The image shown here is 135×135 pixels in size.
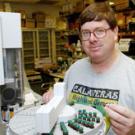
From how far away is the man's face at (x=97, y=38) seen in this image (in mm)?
1115

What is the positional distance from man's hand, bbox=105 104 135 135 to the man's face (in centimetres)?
41

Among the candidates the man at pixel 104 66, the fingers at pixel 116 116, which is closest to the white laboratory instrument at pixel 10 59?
the man at pixel 104 66

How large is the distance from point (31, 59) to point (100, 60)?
4.84 meters

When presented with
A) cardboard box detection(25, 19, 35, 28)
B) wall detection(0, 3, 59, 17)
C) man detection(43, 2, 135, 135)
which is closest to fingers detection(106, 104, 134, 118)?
man detection(43, 2, 135, 135)

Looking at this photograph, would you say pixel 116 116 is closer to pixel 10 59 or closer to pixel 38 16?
pixel 10 59

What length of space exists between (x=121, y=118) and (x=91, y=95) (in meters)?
0.43

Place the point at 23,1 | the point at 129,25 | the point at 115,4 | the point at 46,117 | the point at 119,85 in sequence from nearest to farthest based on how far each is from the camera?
the point at 46,117, the point at 119,85, the point at 129,25, the point at 115,4, the point at 23,1

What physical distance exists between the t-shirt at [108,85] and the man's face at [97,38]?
10cm

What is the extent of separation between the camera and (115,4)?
3.48 meters

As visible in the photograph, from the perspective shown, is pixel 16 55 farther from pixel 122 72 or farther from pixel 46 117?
pixel 46 117

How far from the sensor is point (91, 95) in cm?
118

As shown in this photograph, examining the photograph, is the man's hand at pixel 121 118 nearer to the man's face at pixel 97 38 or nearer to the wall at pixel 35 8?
the man's face at pixel 97 38

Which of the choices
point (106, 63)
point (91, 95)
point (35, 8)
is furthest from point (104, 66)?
point (35, 8)

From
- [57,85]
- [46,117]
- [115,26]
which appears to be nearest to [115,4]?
[115,26]
